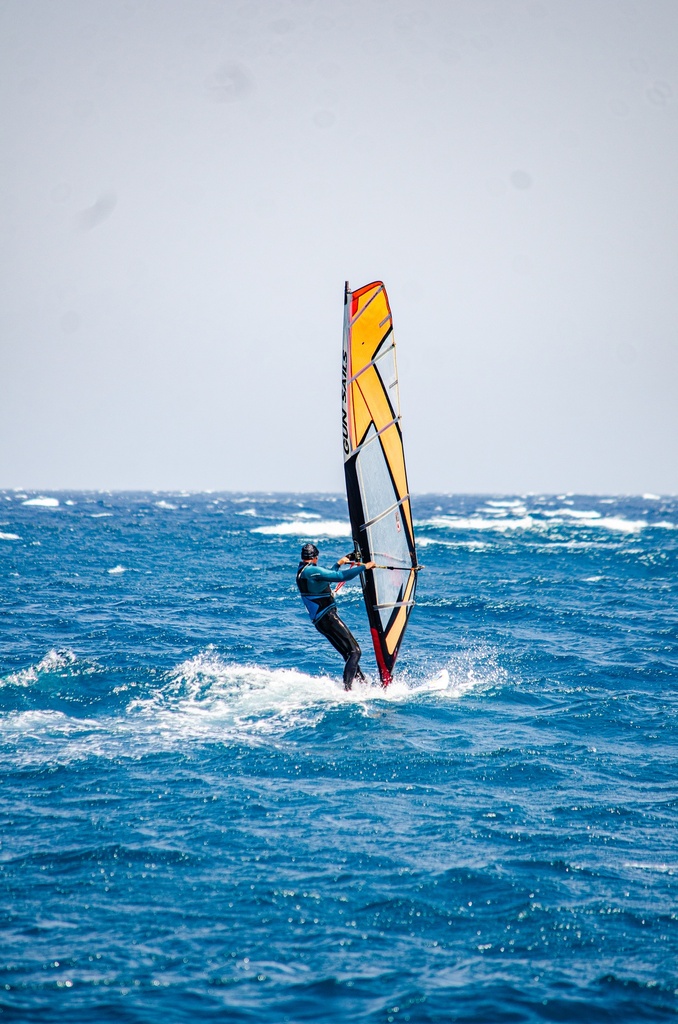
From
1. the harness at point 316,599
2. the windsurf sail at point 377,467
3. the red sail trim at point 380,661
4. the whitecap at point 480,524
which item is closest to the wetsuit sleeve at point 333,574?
the harness at point 316,599

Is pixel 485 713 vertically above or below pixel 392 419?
below

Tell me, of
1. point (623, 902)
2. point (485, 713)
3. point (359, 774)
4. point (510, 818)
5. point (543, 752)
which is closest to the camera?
A: point (623, 902)

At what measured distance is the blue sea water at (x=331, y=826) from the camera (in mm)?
5059

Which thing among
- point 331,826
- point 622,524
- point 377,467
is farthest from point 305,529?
point 331,826

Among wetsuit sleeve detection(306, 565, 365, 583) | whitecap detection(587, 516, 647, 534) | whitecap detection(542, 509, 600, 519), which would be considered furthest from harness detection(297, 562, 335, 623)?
whitecap detection(542, 509, 600, 519)

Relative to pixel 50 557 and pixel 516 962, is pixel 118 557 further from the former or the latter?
pixel 516 962

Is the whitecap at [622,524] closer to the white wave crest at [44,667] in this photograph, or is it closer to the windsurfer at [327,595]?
the windsurfer at [327,595]

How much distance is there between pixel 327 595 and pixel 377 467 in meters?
2.02

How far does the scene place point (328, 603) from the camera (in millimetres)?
11055

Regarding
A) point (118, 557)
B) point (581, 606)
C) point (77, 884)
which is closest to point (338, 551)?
point (118, 557)

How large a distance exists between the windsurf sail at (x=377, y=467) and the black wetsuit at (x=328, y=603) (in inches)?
18.5

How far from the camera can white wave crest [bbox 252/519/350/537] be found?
43312mm

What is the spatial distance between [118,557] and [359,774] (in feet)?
75.6

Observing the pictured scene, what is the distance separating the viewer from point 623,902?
6.11 meters
